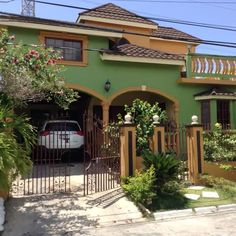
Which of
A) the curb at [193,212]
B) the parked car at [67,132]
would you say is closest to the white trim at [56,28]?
the parked car at [67,132]

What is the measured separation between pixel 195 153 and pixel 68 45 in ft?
22.9

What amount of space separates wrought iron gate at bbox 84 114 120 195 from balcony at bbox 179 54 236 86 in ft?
21.9

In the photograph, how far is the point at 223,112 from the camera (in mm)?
16438

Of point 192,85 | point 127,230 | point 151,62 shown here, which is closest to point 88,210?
point 127,230

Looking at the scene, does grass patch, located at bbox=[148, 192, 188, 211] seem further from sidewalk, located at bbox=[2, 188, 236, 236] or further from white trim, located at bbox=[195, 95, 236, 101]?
white trim, located at bbox=[195, 95, 236, 101]

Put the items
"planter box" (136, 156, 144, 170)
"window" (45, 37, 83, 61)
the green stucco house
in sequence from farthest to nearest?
"window" (45, 37, 83, 61)
the green stucco house
"planter box" (136, 156, 144, 170)

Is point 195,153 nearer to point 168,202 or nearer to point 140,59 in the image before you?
point 168,202

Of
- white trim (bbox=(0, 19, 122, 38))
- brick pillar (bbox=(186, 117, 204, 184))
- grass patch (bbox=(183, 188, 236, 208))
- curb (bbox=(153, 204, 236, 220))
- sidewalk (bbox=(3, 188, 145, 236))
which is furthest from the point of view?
white trim (bbox=(0, 19, 122, 38))

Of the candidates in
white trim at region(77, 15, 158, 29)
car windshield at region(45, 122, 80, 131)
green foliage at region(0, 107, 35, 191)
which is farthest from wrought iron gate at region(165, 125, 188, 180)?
white trim at region(77, 15, 158, 29)

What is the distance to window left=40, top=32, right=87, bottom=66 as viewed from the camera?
47.7 ft

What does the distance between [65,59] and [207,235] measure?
973cm

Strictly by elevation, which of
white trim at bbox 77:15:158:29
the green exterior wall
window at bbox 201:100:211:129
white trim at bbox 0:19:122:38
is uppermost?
white trim at bbox 77:15:158:29

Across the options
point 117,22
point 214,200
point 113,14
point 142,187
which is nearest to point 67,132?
point 142,187

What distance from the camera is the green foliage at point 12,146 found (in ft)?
23.9
